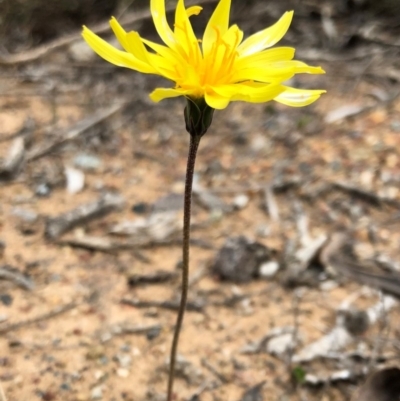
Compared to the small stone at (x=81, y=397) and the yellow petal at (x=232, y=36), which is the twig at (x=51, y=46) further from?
the small stone at (x=81, y=397)

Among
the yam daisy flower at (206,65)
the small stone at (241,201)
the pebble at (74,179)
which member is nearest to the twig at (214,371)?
the yam daisy flower at (206,65)

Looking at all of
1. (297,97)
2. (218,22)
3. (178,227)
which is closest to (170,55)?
(218,22)

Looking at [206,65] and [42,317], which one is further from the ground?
[206,65]

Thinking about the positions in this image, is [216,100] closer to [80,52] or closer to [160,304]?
[160,304]

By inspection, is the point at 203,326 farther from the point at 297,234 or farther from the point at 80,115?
the point at 80,115

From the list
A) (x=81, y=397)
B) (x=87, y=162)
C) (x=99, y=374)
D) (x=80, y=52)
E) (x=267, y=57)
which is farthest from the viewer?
(x=80, y=52)

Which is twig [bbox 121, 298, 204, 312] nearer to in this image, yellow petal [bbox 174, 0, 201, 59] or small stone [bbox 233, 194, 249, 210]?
small stone [bbox 233, 194, 249, 210]

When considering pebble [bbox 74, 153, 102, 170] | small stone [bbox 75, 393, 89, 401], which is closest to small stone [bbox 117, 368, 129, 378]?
small stone [bbox 75, 393, 89, 401]
